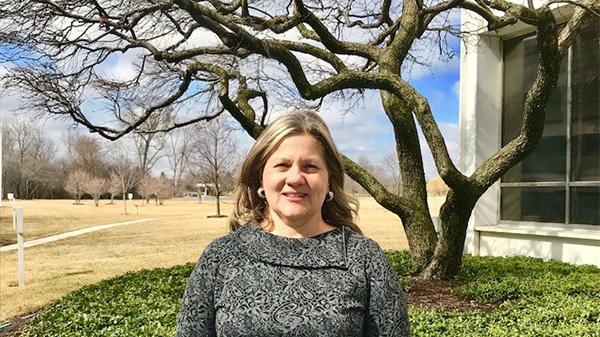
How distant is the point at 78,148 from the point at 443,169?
49.3 meters

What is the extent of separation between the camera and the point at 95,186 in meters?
47.4

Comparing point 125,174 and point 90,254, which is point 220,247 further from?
point 125,174

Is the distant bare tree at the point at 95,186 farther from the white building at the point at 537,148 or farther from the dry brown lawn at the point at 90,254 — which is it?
the white building at the point at 537,148

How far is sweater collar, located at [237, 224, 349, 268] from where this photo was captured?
1.80 m

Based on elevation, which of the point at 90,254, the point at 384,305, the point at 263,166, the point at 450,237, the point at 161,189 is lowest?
the point at 90,254

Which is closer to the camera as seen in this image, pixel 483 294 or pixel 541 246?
pixel 483 294

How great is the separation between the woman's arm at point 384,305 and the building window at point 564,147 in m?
8.95

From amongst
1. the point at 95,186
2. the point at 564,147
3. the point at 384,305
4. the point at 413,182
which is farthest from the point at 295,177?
the point at 95,186

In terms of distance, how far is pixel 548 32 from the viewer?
632cm

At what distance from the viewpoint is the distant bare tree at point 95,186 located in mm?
47516

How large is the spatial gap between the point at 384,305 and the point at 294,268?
11.7 inches

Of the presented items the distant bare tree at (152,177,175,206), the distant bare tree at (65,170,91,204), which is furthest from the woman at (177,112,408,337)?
the distant bare tree at (65,170,91,204)

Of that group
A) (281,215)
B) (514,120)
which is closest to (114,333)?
(281,215)

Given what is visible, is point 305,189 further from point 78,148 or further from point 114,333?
point 78,148
